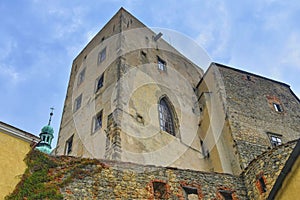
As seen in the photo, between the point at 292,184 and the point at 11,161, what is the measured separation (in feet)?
24.8

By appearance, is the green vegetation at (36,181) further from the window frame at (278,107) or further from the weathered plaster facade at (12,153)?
the window frame at (278,107)

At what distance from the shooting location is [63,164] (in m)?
11.5

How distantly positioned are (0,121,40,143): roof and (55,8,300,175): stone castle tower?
184 inches

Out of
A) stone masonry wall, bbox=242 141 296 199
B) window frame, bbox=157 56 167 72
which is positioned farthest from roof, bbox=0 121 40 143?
window frame, bbox=157 56 167 72

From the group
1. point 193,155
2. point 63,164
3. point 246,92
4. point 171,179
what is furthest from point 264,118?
point 63,164

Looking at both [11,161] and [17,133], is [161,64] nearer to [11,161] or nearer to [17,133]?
[17,133]

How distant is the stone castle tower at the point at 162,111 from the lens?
54.9 ft

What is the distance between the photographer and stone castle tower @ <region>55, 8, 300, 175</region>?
16719mm

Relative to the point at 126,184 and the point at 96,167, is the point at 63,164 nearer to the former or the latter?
the point at 96,167

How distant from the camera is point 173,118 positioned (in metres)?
20.2

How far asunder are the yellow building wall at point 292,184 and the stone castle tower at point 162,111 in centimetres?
908

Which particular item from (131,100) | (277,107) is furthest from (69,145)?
(277,107)

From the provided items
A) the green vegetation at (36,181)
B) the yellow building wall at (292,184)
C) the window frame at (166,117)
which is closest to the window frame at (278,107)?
the window frame at (166,117)

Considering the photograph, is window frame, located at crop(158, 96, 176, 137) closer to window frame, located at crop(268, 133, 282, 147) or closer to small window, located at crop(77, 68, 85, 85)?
window frame, located at crop(268, 133, 282, 147)
